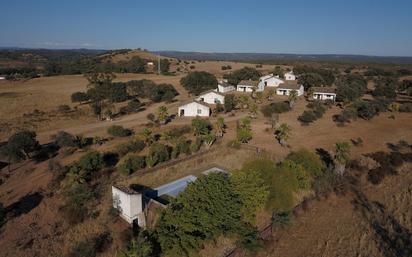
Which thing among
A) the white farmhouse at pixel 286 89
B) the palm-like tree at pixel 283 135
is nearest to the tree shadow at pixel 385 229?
the palm-like tree at pixel 283 135

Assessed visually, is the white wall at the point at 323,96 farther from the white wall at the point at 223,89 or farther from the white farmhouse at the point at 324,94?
the white wall at the point at 223,89

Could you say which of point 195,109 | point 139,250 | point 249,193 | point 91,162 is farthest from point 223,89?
point 139,250

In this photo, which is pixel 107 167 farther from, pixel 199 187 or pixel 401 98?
pixel 401 98

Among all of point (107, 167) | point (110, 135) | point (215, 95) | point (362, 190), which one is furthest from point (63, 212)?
point (215, 95)

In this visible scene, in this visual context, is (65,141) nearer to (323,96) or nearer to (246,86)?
(246,86)

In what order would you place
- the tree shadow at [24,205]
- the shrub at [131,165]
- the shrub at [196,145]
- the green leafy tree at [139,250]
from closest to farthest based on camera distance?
the green leafy tree at [139,250] < the tree shadow at [24,205] < the shrub at [131,165] < the shrub at [196,145]
